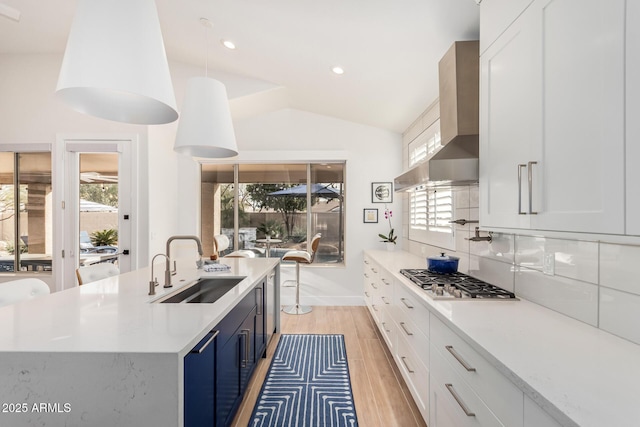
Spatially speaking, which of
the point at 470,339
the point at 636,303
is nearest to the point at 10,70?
the point at 470,339

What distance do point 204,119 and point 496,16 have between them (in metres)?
1.82

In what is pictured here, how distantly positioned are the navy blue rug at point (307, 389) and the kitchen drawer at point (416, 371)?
43 cm

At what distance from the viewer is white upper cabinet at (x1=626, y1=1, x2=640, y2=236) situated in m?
0.78

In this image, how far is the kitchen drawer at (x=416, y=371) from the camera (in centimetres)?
177

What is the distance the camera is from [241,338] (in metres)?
1.91

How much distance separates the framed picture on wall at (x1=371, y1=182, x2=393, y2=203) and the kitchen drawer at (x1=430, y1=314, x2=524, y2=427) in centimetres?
306

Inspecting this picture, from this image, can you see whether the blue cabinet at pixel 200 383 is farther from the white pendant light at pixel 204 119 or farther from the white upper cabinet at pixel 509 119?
the white upper cabinet at pixel 509 119

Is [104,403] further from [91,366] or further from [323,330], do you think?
[323,330]

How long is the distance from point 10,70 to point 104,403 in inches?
186

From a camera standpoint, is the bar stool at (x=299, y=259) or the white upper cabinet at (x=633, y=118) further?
the bar stool at (x=299, y=259)

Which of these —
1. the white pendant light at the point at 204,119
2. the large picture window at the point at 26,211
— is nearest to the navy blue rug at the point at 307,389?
the white pendant light at the point at 204,119

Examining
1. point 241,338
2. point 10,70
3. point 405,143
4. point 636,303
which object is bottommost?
point 241,338

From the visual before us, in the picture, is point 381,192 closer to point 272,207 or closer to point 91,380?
point 272,207

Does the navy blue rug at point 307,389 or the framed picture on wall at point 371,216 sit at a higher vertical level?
the framed picture on wall at point 371,216
